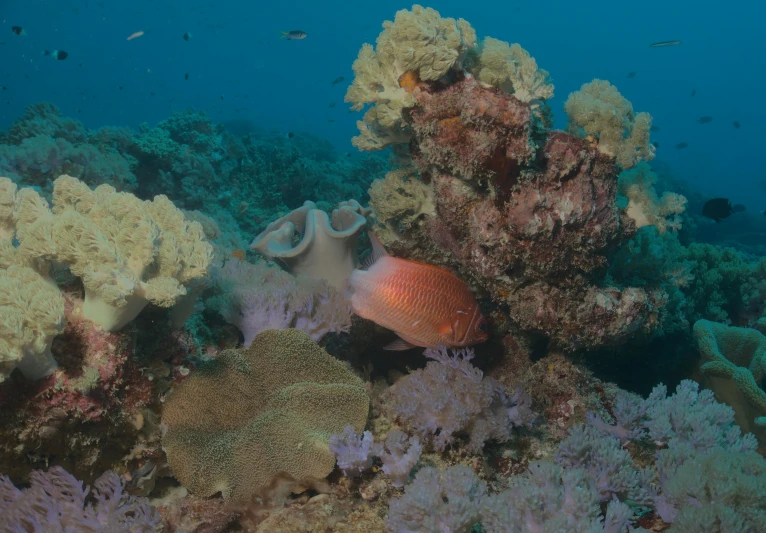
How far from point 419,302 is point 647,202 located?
229 centimetres

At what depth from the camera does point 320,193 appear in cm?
Result: 1323

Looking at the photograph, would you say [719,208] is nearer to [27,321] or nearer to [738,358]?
[738,358]

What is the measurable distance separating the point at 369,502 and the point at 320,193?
11.7 meters

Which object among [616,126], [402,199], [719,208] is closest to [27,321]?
[402,199]

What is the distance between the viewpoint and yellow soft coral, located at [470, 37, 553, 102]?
324 cm

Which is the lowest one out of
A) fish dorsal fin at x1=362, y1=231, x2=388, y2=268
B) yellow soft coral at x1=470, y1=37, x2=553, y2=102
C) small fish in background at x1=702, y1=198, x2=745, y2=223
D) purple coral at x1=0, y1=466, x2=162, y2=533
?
small fish in background at x1=702, y1=198, x2=745, y2=223

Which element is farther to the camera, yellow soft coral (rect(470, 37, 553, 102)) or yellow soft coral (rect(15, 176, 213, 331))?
yellow soft coral (rect(470, 37, 553, 102))

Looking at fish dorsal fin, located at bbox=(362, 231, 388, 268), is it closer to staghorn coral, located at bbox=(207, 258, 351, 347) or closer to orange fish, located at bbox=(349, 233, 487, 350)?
orange fish, located at bbox=(349, 233, 487, 350)

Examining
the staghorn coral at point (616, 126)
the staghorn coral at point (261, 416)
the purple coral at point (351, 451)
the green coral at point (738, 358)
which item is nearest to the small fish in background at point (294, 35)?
the staghorn coral at point (616, 126)

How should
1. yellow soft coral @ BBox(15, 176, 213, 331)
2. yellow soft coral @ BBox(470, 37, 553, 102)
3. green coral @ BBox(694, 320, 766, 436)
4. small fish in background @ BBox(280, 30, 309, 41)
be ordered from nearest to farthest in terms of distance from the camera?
yellow soft coral @ BBox(15, 176, 213, 331) < yellow soft coral @ BBox(470, 37, 553, 102) < green coral @ BBox(694, 320, 766, 436) < small fish in background @ BBox(280, 30, 309, 41)

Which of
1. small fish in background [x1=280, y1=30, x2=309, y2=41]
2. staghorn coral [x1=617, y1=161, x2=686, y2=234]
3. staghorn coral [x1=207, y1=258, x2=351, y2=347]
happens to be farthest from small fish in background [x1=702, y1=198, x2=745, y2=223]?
small fish in background [x1=280, y1=30, x2=309, y2=41]

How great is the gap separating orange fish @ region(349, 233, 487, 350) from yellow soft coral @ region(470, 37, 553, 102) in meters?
1.55

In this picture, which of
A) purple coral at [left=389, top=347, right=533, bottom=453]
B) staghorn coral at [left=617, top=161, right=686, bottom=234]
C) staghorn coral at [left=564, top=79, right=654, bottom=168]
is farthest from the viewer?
staghorn coral at [left=617, top=161, right=686, bottom=234]

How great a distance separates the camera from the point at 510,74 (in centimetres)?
326
